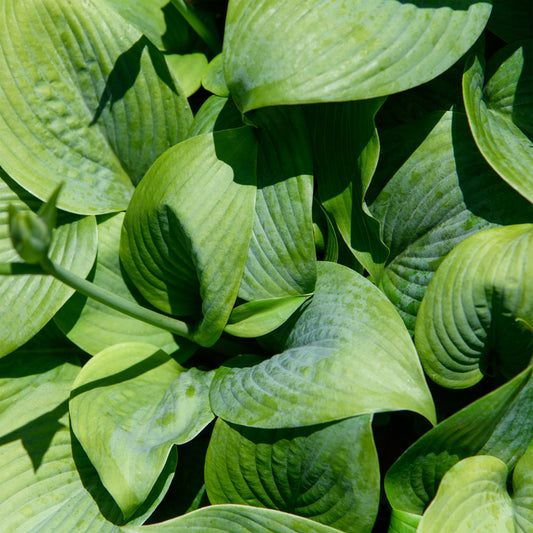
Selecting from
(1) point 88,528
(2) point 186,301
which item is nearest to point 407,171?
(2) point 186,301

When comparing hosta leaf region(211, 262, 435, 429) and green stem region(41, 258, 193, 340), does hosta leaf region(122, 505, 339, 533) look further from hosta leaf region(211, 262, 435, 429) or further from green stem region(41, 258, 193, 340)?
green stem region(41, 258, 193, 340)

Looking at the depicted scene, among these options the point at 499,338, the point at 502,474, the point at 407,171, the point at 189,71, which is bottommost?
the point at 502,474

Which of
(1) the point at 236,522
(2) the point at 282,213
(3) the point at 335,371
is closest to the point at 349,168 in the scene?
(2) the point at 282,213

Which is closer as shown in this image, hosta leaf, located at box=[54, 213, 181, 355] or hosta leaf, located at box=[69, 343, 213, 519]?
hosta leaf, located at box=[69, 343, 213, 519]

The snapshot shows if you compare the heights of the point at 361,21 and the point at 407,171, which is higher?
the point at 361,21

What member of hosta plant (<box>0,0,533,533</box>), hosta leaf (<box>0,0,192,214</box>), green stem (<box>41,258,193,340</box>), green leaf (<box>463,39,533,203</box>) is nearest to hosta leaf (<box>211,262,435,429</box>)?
hosta plant (<box>0,0,533,533</box>)

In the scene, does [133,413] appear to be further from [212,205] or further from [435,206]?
[435,206]

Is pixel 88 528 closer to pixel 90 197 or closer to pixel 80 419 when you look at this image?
pixel 80 419
